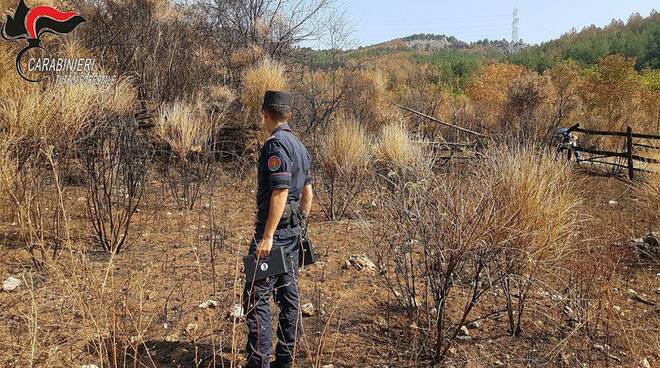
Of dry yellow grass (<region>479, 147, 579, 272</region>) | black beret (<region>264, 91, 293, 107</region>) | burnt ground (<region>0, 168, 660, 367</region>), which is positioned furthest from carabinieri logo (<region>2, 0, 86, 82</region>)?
dry yellow grass (<region>479, 147, 579, 272</region>)

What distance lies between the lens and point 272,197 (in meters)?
2.61

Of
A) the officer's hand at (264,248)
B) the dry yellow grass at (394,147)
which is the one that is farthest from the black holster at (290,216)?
the dry yellow grass at (394,147)

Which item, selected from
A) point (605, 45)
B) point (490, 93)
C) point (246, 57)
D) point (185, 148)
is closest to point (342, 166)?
point (185, 148)

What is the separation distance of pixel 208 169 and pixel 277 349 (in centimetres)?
513

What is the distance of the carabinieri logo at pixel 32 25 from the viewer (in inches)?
294

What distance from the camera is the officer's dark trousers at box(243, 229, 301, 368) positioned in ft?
8.48

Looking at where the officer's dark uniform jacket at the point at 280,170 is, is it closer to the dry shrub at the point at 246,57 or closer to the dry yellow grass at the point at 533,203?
the dry yellow grass at the point at 533,203

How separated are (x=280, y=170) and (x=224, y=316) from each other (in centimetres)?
111

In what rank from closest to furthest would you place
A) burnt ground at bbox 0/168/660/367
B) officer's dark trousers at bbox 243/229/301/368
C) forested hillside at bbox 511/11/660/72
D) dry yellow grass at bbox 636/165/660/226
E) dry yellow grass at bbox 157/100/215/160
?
burnt ground at bbox 0/168/660/367
officer's dark trousers at bbox 243/229/301/368
dry yellow grass at bbox 636/165/660/226
dry yellow grass at bbox 157/100/215/160
forested hillside at bbox 511/11/660/72

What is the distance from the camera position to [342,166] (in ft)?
22.0

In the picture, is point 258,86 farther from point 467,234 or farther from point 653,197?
point 467,234

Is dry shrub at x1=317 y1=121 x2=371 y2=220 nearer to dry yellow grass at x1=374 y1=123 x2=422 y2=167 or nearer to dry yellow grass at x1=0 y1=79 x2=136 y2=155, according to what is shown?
dry yellow grass at x1=374 y1=123 x2=422 y2=167

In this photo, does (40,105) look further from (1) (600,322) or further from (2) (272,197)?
(1) (600,322)

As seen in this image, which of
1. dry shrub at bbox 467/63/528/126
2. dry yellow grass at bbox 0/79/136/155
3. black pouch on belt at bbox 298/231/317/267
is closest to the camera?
black pouch on belt at bbox 298/231/317/267
